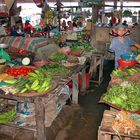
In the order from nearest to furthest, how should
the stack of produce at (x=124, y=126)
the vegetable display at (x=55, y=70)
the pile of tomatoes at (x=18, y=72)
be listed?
the stack of produce at (x=124, y=126) → the pile of tomatoes at (x=18, y=72) → the vegetable display at (x=55, y=70)

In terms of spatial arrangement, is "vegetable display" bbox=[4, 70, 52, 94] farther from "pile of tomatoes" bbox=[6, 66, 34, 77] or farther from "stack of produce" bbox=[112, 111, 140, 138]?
"stack of produce" bbox=[112, 111, 140, 138]

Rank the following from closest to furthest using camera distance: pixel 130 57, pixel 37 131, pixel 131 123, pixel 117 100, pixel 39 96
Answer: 1. pixel 131 123
2. pixel 117 100
3. pixel 39 96
4. pixel 37 131
5. pixel 130 57

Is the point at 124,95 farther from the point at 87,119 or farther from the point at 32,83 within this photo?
the point at 87,119

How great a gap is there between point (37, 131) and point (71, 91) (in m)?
2.29

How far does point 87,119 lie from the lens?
19.8 feet

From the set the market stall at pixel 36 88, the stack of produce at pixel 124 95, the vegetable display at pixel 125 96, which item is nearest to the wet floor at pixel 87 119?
the market stall at pixel 36 88

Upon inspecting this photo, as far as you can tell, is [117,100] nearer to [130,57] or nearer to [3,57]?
[130,57]

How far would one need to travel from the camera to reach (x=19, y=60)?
6441mm

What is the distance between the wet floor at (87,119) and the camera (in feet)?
17.4

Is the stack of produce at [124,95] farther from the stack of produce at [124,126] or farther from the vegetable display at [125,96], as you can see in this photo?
the stack of produce at [124,126]

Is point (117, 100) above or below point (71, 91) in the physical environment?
above

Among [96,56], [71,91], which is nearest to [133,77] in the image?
[71,91]

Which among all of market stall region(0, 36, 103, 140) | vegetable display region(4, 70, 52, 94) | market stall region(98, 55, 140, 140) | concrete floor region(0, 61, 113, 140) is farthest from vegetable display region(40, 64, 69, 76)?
concrete floor region(0, 61, 113, 140)

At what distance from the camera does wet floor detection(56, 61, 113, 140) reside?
5.31 meters
